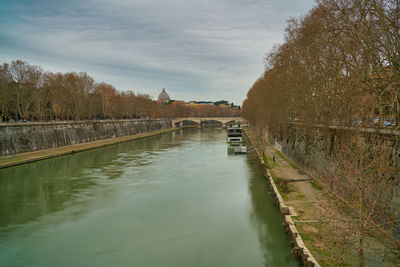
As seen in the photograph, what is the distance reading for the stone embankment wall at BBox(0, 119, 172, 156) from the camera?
3506cm

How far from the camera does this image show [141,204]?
18.9 m

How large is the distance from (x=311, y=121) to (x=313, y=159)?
15.6 feet

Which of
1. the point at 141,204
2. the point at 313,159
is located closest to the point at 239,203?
the point at 141,204

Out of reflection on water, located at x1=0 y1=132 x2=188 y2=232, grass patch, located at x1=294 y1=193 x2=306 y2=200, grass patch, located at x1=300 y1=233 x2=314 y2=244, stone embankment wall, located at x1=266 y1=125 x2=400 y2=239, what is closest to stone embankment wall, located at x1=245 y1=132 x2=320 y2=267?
grass patch, located at x1=300 y1=233 x2=314 y2=244

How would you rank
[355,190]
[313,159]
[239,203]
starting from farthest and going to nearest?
[313,159] < [239,203] < [355,190]

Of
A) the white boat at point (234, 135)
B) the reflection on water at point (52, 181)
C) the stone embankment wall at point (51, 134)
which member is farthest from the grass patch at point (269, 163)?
the stone embankment wall at point (51, 134)

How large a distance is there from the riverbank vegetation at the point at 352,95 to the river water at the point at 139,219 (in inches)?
150

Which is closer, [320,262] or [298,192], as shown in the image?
[320,262]

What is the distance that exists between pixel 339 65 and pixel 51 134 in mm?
39512

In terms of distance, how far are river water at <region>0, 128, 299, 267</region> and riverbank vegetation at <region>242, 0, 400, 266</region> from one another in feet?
12.5

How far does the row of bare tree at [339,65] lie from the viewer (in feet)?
41.9

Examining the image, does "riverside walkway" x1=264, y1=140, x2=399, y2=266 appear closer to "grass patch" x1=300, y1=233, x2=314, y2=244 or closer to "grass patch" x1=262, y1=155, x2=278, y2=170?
"grass patch" x1=300, y1=233, x2=314, y2=244

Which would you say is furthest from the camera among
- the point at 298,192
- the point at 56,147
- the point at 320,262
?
the point at 56,147

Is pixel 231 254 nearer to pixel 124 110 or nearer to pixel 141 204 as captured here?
pixel 141 204
